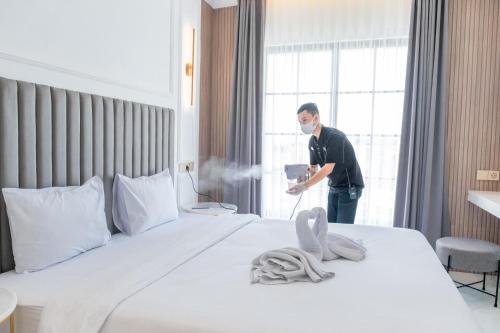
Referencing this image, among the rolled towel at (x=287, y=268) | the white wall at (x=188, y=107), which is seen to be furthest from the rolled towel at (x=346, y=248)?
the white wall at (x=188, y=107)

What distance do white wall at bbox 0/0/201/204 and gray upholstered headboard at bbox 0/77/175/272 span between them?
0.14 metres

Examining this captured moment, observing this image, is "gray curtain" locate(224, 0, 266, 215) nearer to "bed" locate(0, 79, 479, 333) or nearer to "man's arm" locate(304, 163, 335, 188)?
"man's arm" locate(304, 163, 335, 188)

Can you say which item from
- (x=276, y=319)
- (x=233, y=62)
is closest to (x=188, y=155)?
(x=233, y=62)

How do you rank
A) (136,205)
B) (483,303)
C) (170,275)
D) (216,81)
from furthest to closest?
(216,81)
(483,303)
(136,205)
(170,275)

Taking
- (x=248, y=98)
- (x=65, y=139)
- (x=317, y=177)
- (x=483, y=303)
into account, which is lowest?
(x=483, y=303)

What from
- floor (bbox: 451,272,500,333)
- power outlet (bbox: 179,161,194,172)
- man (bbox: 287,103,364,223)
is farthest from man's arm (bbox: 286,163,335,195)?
floor (bbox: 451,272,500,333)

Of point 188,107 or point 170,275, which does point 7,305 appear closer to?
point 170,275

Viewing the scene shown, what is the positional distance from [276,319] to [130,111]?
1874 mm

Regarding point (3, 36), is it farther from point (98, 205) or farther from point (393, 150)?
point (393, 150)

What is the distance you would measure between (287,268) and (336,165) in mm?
1575

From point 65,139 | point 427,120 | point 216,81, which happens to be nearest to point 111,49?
point 65,139

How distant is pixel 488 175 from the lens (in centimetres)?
333

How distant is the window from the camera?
11.7 ft

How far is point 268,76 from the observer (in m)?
3.97
